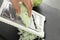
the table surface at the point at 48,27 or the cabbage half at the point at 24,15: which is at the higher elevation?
the cabbage half at the point at 24,15

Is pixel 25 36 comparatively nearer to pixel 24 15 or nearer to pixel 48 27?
pixel 24 15

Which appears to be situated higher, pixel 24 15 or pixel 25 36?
pixel 24 15

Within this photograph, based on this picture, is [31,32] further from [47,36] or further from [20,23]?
[47,36]

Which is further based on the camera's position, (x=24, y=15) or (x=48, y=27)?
(x=48, y=27)

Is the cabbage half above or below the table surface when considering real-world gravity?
above

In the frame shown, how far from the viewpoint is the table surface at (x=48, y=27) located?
3.53 ft

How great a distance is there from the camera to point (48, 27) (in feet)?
4.13

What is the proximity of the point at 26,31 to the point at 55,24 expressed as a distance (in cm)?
40

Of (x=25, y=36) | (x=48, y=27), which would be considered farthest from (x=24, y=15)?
(x=48, y=27)

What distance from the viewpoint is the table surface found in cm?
108

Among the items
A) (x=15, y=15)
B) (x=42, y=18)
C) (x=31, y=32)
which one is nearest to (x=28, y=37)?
(x=31, y=32)

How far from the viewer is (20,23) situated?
1016mm

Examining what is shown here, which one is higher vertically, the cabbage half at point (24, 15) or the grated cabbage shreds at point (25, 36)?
the cabbage half at point (24, 15)

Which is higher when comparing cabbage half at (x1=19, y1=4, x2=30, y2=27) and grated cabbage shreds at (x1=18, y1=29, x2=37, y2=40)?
cabbage half at (x1=19, y1=4, x2=30, y2=27)
